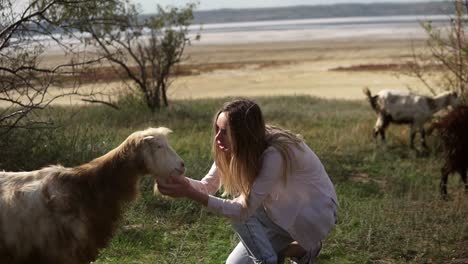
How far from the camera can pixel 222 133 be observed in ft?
16.2

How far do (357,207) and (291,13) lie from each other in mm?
157705

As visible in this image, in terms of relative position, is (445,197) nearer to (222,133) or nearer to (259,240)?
(259,240)

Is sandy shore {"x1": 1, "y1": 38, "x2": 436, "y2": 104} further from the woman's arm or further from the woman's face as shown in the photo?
the woman's arm

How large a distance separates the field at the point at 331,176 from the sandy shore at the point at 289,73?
5.01 metres

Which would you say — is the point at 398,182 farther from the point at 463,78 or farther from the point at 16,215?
the point at 16,215

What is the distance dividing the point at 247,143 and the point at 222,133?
0.23m

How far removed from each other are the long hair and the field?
132cm

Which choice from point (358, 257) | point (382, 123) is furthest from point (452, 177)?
point (358, 257)

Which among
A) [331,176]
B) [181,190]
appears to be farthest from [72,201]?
[331,176]

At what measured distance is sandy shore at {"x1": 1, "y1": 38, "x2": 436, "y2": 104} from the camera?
27328 millimetres

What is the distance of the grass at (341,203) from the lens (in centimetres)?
684

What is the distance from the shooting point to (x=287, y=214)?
16.6 feet

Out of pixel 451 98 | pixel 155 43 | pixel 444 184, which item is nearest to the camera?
pixel 444 184

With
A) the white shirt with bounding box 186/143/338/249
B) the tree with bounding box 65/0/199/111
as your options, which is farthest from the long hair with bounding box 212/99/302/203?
the tree with bounding box 65/0/199/111
